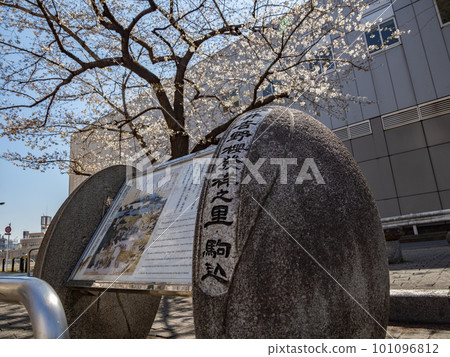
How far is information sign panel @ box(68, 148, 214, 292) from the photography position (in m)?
2.27

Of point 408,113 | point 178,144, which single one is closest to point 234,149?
point 178,144

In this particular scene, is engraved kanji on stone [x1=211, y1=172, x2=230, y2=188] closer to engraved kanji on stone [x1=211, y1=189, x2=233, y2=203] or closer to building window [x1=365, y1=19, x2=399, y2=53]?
engraved kanji on stone [x1=211, y1=189, x2=233, y2=203]

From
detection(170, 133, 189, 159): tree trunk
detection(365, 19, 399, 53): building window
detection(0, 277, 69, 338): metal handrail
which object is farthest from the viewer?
detection(365, 19, 399, 53): building window

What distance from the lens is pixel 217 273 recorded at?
1.53 meters

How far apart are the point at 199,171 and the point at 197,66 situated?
37.1 feet

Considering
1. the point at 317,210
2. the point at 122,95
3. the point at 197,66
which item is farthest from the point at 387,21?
the point at 317,210

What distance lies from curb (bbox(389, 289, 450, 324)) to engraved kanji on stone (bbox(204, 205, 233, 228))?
3.26 metres

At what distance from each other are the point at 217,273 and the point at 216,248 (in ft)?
0.41

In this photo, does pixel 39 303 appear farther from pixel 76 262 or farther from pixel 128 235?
pixel 76 262

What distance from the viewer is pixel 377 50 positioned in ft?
47.9

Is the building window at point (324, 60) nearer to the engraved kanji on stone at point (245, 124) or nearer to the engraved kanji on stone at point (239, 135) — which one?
the engraved kanji on stone at point (245, 124)

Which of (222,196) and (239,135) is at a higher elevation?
(239,135)

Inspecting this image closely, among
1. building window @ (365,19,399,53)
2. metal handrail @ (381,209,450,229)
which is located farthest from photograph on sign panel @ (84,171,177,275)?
building window @ (365,19,399,53)

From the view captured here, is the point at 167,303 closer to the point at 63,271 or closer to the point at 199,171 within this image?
the point at 63,271
